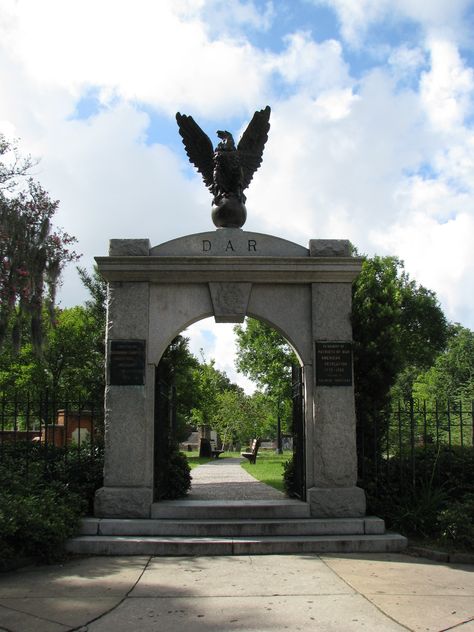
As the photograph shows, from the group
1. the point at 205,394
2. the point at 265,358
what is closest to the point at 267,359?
the point at 265,358

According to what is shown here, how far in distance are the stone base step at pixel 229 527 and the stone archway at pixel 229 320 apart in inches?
13.7

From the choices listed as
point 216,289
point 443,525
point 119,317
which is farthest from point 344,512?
point 119,317

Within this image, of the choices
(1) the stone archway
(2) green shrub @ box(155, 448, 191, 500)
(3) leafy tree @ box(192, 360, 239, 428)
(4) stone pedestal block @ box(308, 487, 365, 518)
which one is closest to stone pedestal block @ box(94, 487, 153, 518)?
(1) the stone archway

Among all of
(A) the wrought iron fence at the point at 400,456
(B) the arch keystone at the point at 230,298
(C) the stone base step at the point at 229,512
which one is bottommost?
(C) the stone base step at the point at 229,512

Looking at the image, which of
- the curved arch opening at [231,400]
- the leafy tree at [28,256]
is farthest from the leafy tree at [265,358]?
the leafy tree at [28,256]

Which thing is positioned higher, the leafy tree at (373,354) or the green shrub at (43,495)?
the leafy tree at (373,354)

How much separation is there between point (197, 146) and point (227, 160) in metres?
0.85

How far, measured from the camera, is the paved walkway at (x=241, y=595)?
471cm

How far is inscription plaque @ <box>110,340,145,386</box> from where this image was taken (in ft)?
27.8

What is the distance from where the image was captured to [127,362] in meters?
8.52

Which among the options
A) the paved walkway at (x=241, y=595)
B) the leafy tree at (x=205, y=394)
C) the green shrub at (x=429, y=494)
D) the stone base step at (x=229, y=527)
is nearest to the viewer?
the paved walkway at (x=241, y=595)

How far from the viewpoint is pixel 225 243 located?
895 centimetres

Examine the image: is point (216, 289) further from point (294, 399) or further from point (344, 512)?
point (344, 512)

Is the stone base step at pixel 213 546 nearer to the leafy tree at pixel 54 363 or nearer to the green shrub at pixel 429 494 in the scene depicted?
the green shrub at pixel 429 494
